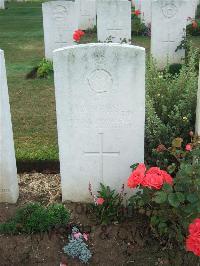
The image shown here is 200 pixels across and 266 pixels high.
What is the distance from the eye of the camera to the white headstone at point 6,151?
161 inches

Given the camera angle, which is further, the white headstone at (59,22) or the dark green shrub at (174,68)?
the white headstone at (59,22)

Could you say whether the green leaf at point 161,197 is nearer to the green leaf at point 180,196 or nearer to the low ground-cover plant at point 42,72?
the green leaf at point 180,196

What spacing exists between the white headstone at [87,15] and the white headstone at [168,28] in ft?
17.9

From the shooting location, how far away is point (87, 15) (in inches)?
583

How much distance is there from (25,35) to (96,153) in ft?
34.3

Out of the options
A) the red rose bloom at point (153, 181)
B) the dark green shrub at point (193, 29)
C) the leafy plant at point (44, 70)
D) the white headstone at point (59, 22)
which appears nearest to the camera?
the red rose bloom at point (153, 181)

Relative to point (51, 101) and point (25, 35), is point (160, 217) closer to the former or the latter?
point (51, 101)

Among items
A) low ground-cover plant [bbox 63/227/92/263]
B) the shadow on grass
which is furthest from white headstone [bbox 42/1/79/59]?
low ground-cover plant [bbox 63/227/92/263]

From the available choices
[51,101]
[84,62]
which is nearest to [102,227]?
[84,62]

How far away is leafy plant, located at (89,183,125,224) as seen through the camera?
4.23 metres

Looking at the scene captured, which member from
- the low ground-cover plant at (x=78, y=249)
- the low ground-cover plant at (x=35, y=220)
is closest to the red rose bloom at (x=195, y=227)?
the low ground-cover plant at (x=78, y=249)

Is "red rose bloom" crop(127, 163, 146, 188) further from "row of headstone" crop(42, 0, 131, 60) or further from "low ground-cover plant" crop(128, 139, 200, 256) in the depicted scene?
"row of headstone" crop(42, 0, 131, 60)

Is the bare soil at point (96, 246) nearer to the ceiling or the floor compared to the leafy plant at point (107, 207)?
nearer to the floor

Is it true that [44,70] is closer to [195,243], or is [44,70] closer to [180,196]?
[180,196]
